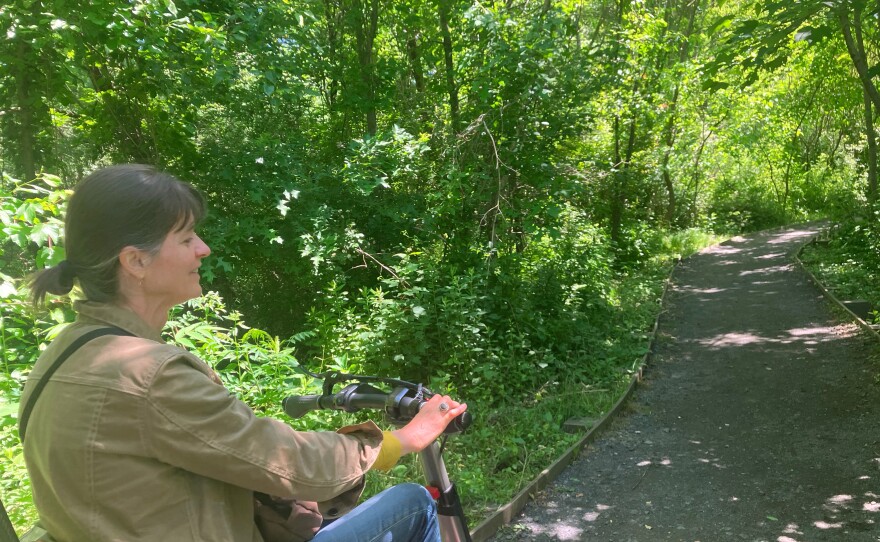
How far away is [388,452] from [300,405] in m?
0.51

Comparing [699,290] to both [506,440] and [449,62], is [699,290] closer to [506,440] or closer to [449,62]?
[449,62]

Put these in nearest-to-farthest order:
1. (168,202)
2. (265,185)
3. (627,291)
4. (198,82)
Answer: (168,202) → (198,82) → (265,185) → (627,291)

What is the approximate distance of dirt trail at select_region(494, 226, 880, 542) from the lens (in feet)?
15.6

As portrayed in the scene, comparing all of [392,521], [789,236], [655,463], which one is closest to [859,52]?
[655,463]

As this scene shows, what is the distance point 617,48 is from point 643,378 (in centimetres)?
527

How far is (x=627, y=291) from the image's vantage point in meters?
12.9

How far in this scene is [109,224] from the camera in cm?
161

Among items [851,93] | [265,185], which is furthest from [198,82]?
[851,93]

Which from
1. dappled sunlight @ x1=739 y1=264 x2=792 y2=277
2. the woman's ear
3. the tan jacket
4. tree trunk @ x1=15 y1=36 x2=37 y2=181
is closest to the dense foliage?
tree trunk @ x1=15 y1=36 x2=37 y2=181

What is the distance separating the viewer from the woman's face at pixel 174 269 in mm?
1686

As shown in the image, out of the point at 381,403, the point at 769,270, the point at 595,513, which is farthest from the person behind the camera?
the point at 769,270

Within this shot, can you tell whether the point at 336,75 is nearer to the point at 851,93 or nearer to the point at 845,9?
the point at 845,9

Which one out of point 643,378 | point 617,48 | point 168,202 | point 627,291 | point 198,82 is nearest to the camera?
point 168,202

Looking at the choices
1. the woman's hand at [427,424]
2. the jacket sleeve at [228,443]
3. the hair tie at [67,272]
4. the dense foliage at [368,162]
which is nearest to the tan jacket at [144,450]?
the jacket sleeve at [228,443]
